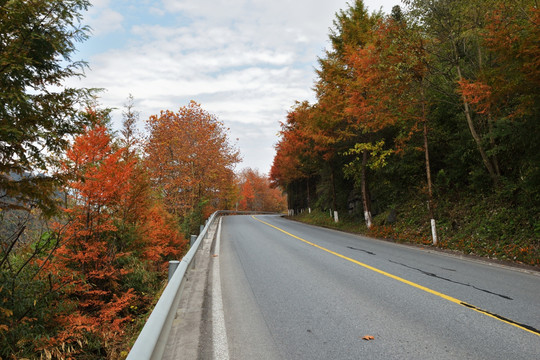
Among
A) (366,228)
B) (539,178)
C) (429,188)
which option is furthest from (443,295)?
(366,228)

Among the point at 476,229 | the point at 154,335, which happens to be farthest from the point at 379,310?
the point at 476,229

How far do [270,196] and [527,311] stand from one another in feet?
242

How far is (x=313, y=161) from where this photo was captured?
24.0m

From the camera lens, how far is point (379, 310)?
15.1ft

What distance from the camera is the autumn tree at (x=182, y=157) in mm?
19625

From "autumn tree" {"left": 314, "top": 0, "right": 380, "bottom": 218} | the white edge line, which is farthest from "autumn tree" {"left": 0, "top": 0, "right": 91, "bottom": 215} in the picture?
"autumn tree" {"left": 314, "top": 0, "right": 380, "bottom": 218}

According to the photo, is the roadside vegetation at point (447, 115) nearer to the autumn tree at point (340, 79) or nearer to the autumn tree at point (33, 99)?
the autumn tree at point (340, 79)

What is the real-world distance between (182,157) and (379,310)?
56.4ft

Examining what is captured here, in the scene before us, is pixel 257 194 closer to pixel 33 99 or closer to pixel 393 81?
pixel 393 81

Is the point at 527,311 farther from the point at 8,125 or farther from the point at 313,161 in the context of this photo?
the point at 313,161

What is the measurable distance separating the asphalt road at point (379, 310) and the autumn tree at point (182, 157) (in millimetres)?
12539

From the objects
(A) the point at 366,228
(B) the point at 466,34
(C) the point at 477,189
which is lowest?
(A) the point at 366,228

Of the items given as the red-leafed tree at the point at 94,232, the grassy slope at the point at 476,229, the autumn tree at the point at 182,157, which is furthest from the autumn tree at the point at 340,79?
the red-leafed tree at the point at 94,232

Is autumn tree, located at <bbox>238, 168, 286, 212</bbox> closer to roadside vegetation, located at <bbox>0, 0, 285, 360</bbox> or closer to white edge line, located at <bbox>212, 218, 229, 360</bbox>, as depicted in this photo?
roadside vegetation, located at <bbox>0, 0, 285, 360</bbox>
